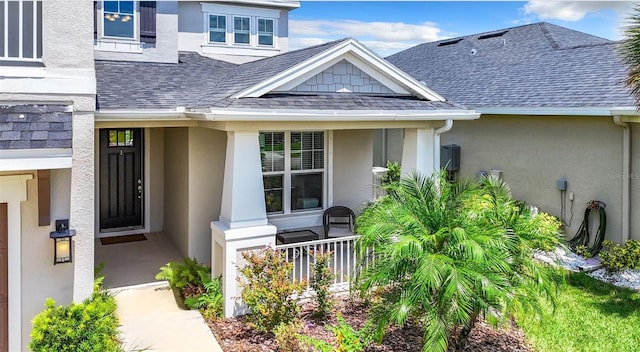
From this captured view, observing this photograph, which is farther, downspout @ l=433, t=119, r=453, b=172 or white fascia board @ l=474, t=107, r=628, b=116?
white fascia board @ l=474, t=107, r=628, b=116

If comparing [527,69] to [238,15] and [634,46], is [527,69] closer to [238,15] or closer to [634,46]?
[634,46]

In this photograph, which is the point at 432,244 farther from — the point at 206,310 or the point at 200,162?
the point at 200,162

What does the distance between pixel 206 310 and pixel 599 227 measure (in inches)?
383

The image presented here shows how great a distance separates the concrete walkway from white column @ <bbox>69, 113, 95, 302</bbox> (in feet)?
3.63

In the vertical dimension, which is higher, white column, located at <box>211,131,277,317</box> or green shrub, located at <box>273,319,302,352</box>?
white column, located at <box>211,131,277,317</box>

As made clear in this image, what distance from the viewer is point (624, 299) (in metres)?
9.62

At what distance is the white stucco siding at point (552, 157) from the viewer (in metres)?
12.2

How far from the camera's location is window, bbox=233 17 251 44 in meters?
15.6

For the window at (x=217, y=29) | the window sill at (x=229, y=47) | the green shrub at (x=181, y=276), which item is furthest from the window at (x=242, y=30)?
the green shrub at (x=181, y=276)

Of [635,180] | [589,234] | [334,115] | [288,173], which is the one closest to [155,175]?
[288,173]

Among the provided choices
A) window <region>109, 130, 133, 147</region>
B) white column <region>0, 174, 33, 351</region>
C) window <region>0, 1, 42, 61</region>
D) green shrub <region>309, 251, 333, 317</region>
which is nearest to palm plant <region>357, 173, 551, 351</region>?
green shrub <region>309, 251, 333, 317</region>

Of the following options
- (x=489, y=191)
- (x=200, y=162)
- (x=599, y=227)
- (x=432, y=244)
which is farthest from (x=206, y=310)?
(x=599, y=227)

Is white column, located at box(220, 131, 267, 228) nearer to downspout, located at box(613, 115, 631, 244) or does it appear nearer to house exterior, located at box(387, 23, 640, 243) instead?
house exterior, located at box(387, 23, 640, 243)

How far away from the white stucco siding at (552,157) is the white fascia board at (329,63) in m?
4.41
